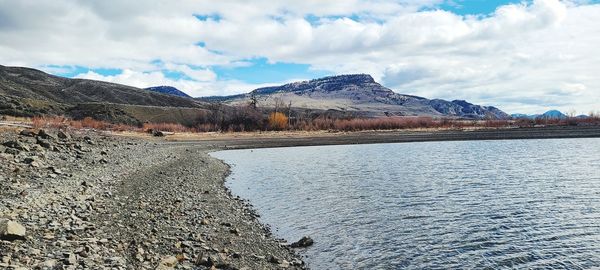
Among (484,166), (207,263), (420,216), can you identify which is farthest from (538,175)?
(207,263)

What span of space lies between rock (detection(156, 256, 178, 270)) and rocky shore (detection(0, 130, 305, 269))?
3cm

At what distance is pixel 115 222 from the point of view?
50.9ft

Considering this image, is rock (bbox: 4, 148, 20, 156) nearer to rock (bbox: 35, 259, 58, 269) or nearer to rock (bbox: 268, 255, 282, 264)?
rock (bbox: 35, 259, 58, 269)

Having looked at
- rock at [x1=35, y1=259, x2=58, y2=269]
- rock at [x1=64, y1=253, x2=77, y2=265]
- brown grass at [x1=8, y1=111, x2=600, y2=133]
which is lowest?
rock at [x1=64, y1=253, x2=77, y2=265]

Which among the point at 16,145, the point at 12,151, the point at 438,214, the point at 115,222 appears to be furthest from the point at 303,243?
the point at 16,145

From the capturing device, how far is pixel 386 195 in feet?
90.1

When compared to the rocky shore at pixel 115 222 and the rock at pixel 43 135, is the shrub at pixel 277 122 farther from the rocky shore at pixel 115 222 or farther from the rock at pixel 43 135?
the rocky shore at pixel 115 222

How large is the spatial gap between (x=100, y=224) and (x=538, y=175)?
3266 centimetres

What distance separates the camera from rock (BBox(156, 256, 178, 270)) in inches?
457

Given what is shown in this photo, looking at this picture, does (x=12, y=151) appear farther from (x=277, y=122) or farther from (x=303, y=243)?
(x=277, y=122)

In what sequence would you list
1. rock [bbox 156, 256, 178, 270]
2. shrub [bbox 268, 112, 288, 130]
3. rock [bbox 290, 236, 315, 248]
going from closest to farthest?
rock [bbox 156, 256, 178, 270]
rock [bbox 290, 236, 315, 248]
shrub [bbox 268, 112, 288, 130]

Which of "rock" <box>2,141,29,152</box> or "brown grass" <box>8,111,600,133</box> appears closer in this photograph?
"rock" <box>2,141,29,152</box>

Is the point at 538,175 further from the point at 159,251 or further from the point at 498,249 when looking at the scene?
the point at 159,251

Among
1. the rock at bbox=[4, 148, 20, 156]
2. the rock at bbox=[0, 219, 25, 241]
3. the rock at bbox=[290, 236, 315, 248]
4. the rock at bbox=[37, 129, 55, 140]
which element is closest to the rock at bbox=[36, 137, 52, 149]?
the rock at bbox=[37, 129, 55, 140]
